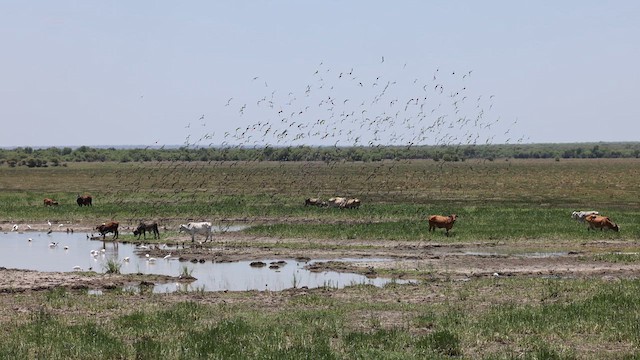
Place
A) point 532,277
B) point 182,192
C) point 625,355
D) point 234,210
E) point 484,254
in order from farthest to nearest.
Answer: point 182,192
point 234,210
point 484,254
point 532,277
point 625,355

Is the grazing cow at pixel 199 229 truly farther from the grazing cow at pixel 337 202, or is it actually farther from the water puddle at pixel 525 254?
the grazing cow at pixel 337 202

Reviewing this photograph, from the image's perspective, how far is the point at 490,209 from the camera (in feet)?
148

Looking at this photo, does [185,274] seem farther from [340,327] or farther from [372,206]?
[372,206]

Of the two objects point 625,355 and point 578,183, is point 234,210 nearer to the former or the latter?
point 625,355

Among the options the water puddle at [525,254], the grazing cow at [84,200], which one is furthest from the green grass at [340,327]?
the grazing cow at [84,200]

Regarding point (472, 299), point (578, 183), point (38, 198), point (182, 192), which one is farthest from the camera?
point (578, 183)

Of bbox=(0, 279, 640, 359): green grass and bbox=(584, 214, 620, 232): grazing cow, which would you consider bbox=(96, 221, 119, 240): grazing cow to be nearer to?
bbox=(0, 279, 640, 359): green grass

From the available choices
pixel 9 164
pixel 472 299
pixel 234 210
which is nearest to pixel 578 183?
pixel 234 210

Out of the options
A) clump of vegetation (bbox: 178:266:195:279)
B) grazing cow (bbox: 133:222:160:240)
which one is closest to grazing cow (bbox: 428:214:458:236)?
grazing cow (bbox: 133:222:160:240)

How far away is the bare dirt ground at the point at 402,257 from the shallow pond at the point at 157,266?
2.75 ft

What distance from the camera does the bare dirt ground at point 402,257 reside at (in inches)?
918

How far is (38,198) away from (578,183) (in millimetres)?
43225

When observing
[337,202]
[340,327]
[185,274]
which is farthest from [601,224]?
[340,327]

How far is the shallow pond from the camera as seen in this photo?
2300 cm
